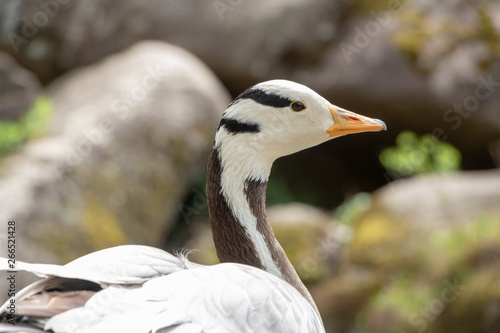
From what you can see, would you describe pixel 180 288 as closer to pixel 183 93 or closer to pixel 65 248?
pixel 65 248

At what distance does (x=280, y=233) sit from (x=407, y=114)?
2.02 m

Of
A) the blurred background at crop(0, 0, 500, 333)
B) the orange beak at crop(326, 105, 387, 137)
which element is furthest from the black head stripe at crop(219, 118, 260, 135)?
the blurred background at crop(0, 0, 500, 333)

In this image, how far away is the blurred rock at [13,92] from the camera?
5.34m

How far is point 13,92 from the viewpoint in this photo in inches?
214

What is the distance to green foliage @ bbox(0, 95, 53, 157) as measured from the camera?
4883mm

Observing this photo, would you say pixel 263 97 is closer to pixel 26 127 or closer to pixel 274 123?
pixel 274 123

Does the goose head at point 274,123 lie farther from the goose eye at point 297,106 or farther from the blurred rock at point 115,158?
the blurred rock at point 115,158

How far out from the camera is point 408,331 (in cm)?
431

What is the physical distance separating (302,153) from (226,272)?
17.5 feet

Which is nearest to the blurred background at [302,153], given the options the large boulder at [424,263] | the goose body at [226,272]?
the large boulder at [424,263]

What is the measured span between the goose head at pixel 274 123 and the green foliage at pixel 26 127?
3.04 meters

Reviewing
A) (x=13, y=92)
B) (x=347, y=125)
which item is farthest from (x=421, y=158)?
(x=13, y=92)

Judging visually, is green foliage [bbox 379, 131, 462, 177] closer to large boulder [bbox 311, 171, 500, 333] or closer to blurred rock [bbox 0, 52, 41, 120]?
large boulder [bbox 311, 171, 500, 333]

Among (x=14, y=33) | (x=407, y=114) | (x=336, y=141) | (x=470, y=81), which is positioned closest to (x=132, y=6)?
(x=14, y=33)
